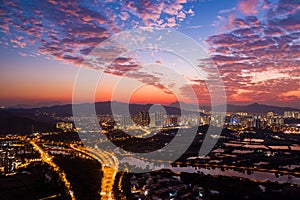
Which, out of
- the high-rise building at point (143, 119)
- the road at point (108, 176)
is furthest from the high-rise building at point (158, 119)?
the road at point (108, 176)

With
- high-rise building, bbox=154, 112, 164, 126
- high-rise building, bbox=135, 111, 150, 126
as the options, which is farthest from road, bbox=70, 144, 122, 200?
high-rise building, bbox=154, 112, 164, 126

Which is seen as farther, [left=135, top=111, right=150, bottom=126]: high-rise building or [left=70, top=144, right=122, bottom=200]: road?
[left=135, top=111, right=150, bottom=126]: high-rise building

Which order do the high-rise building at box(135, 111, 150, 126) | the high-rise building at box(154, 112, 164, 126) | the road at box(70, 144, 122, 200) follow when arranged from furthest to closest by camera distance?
the high-rise building at box(154, 112, 164, 126), the high-rise building at box(135, 111, 150, 126), the road at box(70, 144, 122, 200)

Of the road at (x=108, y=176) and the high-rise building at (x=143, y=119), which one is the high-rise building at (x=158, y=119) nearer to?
the high-rise building at (x=143, y=119)

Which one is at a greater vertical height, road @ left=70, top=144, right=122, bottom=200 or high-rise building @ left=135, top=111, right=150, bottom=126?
high-rise building @ left=135, top=111, right=150, bottom=126

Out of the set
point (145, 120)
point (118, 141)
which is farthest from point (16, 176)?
point (145, 120)

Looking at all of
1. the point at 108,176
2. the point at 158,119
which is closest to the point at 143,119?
the point at 158,119

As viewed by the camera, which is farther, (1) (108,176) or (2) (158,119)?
(2) (158,119)

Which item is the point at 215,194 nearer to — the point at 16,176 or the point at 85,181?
the point at 85,181

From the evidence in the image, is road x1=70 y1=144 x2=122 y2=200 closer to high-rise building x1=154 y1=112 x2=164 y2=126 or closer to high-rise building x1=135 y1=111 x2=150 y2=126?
high-rise building x1=135 y1=111 x2=150 y2=126

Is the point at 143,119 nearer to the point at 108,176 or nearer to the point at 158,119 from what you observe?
the point at 158,119

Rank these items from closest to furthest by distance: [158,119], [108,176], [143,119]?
[108,176] < [143,119] < [158,119]
